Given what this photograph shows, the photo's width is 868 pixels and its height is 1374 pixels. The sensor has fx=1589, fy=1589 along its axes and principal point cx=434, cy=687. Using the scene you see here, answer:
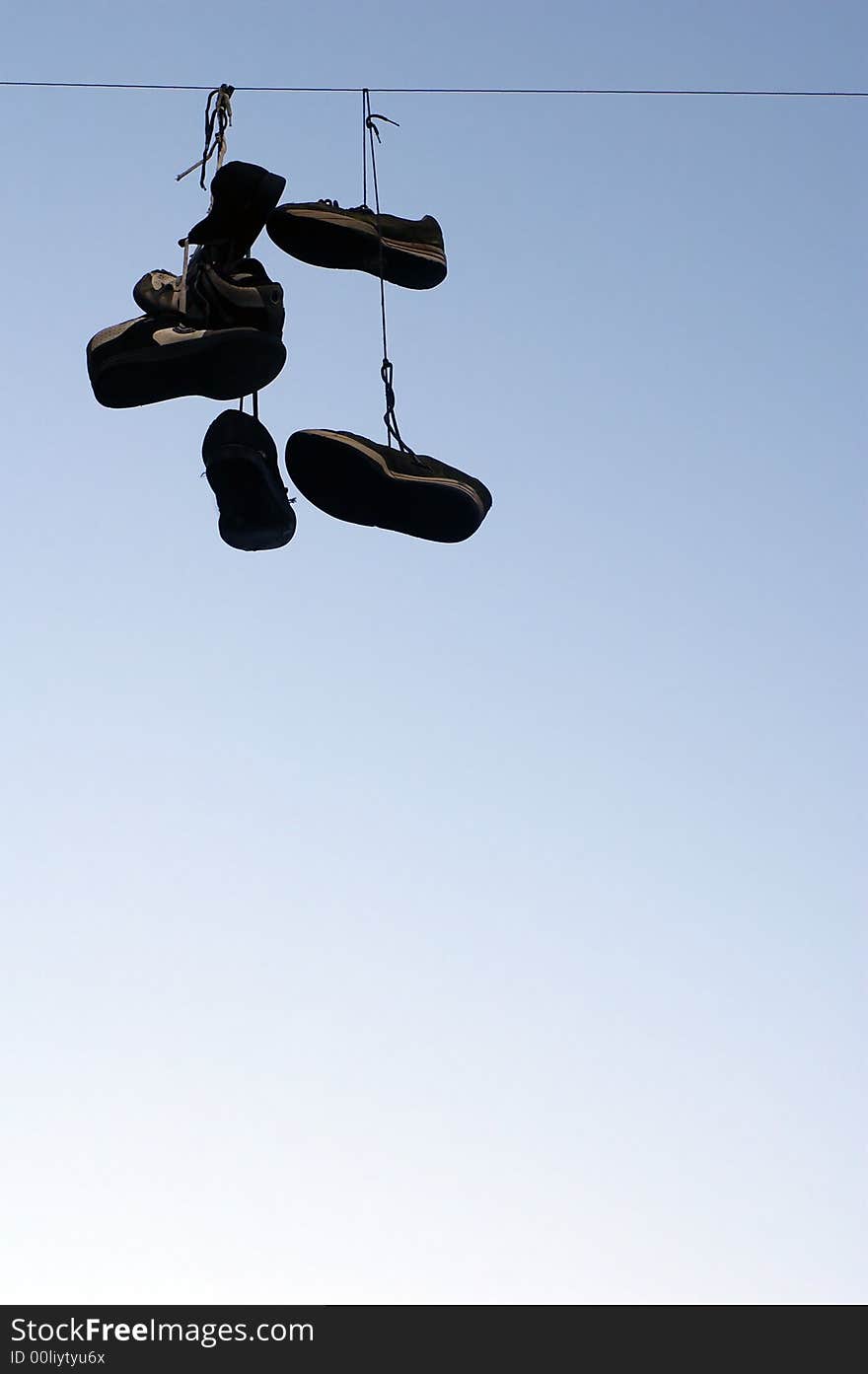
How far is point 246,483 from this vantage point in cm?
339

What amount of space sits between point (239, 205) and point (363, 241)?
283mm

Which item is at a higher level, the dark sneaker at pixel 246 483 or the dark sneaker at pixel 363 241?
the dark sneaker at pixel 363 241

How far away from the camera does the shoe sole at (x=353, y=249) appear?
137 inches

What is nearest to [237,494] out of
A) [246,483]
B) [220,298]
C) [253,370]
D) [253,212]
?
[246,483]

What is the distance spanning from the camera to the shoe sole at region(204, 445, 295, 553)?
11.1ft

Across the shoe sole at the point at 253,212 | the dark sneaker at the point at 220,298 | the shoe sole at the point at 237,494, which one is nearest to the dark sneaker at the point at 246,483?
the shoe sole at the point at 237,494

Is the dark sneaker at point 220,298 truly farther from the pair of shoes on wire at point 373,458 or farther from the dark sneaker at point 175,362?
the pair of shoes on wire at point 373,458

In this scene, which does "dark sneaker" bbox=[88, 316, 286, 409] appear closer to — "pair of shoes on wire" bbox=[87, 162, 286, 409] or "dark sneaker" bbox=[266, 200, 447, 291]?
"pair of shoes on wire" bbox=[87, 162, 286, 409]

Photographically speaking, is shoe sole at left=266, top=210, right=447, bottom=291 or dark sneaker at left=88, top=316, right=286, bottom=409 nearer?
dark sneaker at left=88, top=316, right=286, bottom=409

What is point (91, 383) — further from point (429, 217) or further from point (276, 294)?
point (429, 217)

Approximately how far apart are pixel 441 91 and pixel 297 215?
1042 millimetres

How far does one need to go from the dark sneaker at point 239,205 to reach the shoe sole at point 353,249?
0.04m

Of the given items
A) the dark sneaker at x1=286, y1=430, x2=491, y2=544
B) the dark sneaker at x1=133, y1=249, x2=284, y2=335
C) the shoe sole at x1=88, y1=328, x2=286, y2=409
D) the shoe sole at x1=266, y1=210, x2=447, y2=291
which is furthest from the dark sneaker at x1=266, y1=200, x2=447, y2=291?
the dark sneaker at x1=286, y1=430, x2=491, y2=544

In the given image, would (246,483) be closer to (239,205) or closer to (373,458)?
(373,458)
